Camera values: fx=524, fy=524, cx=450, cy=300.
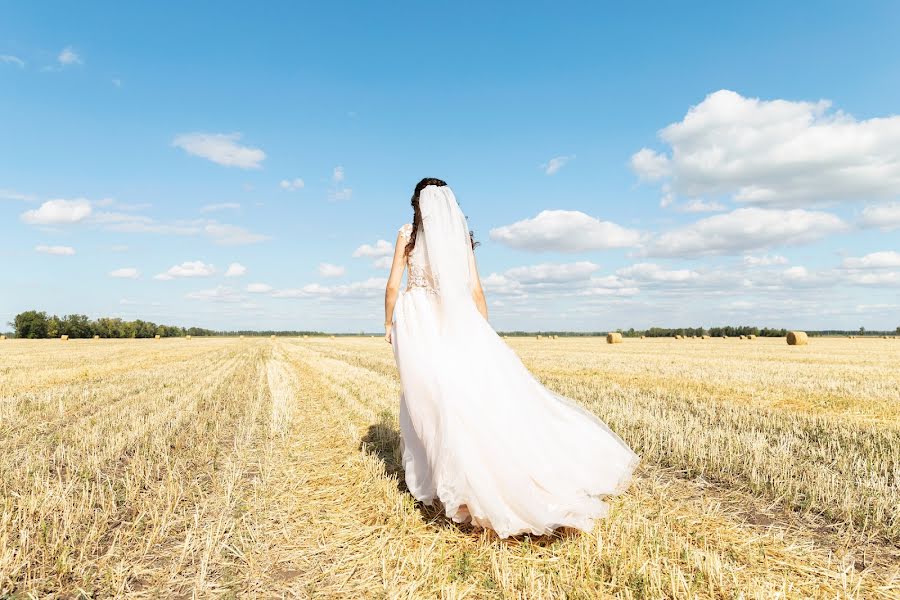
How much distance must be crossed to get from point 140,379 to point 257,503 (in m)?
11.5

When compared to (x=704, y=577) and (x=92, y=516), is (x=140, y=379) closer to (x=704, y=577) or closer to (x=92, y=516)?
(x=92, y=516)

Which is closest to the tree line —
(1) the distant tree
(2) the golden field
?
(1) the distant tree

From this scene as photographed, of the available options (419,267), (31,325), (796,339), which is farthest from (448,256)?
(31,325)

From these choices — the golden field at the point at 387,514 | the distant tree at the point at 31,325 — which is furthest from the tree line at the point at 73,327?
the golden field at the point at 387,514

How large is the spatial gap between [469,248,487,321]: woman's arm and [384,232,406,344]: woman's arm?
62 centimetres

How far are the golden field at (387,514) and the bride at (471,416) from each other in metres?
0.26

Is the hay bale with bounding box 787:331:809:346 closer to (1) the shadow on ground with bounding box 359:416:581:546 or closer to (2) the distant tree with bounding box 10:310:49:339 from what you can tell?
(1) the shadow on ground with bounding box 359:416:581:546

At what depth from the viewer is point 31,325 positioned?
90.2m

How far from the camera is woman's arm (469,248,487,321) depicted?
15.5 feet

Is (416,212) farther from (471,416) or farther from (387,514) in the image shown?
(387,514)

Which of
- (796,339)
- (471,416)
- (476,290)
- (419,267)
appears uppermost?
(419,267)

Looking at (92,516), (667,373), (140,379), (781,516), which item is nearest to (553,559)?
(781,516)

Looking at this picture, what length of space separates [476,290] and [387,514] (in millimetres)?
2052

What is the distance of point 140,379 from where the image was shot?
1402cm
